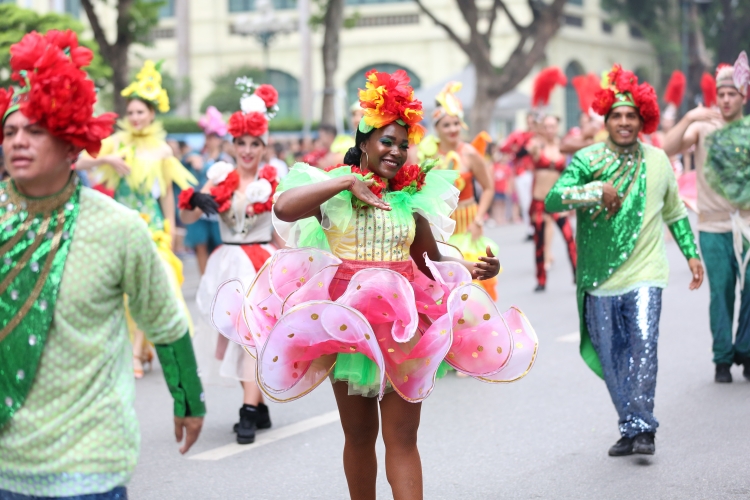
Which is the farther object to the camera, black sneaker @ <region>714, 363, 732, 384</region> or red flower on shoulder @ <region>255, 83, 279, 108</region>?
black sneaker @ <region>714, 363, 732, 384</region>

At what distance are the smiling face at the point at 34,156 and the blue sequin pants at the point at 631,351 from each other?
3603 mm

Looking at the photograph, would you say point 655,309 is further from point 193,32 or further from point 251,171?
point 193,32

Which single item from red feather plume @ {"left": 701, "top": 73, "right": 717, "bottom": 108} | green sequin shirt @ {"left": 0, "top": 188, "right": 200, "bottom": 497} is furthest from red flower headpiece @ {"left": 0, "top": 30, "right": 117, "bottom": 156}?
red feather plume @ {"left": 701, "top": 73, "right": 717, "bottom": 108}

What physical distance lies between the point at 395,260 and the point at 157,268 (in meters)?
1.27

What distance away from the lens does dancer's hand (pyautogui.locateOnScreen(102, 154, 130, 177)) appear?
845 centimetres

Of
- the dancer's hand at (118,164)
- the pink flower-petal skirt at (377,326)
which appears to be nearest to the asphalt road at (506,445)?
the pink flower-petal skirt at (377,326)

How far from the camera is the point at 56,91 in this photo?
3.15 metres

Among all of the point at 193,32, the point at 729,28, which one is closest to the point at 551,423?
the point at 729,28

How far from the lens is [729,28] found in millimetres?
37562

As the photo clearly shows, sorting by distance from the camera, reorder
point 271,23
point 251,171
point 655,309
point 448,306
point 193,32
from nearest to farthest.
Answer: point 448,306, point 655,309, point 251,171, point 271,23, point 193,32

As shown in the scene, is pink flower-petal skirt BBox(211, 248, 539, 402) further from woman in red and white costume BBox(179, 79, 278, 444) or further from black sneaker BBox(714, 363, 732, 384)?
black sneaker BBox(714, 363, 732, 384)

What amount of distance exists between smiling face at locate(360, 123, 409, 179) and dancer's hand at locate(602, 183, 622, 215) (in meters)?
1.87

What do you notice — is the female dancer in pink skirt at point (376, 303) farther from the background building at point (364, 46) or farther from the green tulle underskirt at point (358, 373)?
the background building at point (364, 46)

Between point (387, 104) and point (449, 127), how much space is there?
4845 millimetres
